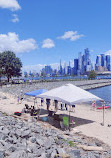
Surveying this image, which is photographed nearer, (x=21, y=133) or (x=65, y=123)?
(x=21, y=133)

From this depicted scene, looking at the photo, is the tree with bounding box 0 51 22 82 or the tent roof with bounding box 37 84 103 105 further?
the tree with bounding box 0 51 22 82

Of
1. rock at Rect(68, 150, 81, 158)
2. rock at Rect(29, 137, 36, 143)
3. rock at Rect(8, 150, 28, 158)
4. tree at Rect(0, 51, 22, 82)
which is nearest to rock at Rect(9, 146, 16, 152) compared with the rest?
rock at Rect(8, 150, 28, 158)

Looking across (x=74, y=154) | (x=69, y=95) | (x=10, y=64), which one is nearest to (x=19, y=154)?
(x=74, y=154)

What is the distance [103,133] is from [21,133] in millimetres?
5489

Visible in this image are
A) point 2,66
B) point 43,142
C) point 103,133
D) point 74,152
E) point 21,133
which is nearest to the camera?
point 74,152

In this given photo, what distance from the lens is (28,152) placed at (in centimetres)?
549

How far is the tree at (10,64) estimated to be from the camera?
156 ft

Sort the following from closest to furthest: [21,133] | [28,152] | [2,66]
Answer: [28,152] → [21,133] → [2,66]

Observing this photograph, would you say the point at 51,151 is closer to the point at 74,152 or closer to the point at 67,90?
the point at 74,152

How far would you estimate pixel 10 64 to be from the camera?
4750cm

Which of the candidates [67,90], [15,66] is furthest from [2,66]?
[67,90]

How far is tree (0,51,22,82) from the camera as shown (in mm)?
47438

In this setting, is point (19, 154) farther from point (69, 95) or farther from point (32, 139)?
point (69, 95)

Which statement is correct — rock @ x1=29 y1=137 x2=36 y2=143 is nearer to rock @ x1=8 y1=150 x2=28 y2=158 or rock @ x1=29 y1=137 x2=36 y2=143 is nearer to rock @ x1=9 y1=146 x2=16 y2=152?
rock @ x1=9 y1=146 x2=16 y2=152
